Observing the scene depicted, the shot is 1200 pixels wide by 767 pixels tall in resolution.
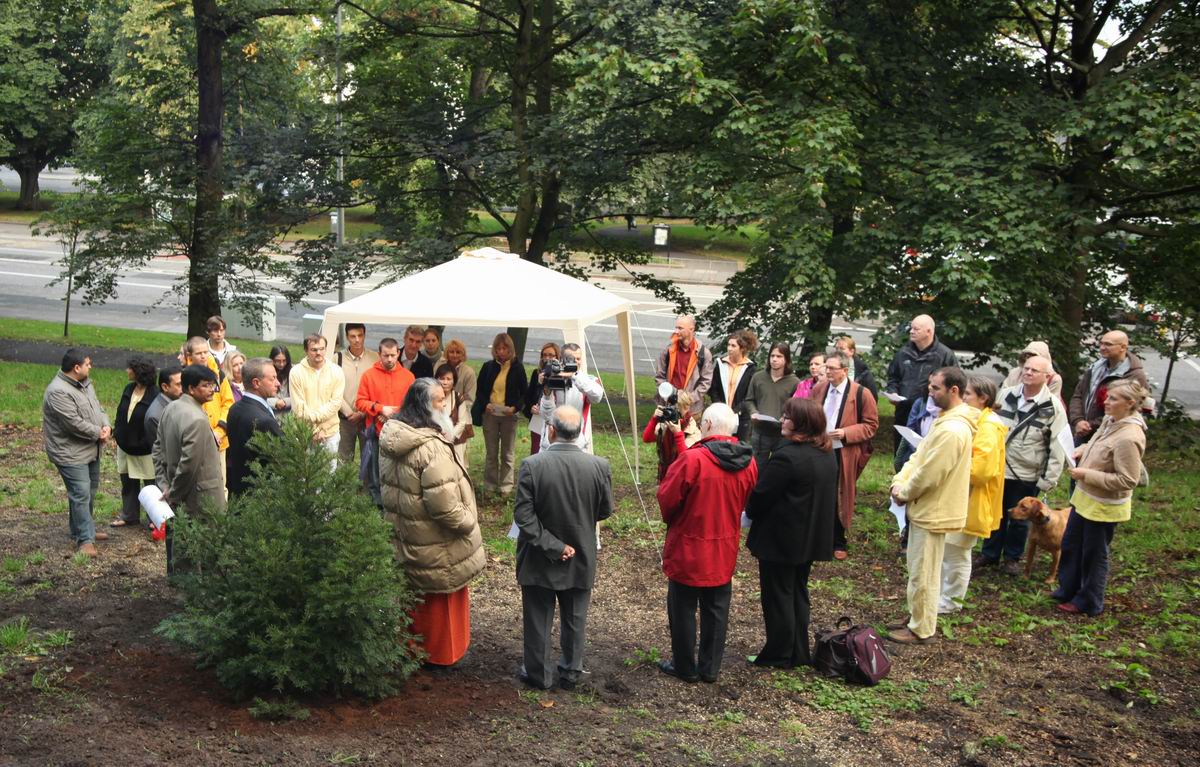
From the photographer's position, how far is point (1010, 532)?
8.69m

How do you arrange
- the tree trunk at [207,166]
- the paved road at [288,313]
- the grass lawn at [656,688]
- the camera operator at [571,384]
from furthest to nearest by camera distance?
the paved road at [288,313] < the tree trunk at [207,166] < the camera operator at [571,384] < the grass lawn at [656,688]

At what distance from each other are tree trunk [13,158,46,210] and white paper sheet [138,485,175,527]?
41360mm

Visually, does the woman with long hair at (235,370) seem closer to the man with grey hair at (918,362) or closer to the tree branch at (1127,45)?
the man with grey hair at (918,362)

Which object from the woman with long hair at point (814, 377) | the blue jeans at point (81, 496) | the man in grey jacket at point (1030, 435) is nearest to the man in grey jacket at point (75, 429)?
the blue jeans at point (81, 496)

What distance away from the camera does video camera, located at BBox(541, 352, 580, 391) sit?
8844 mm

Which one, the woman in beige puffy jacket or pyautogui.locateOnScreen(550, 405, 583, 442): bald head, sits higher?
pyautogui.locateOnScreen(550, 405, 583, 442): bald head

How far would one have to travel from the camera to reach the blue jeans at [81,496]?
819 cm

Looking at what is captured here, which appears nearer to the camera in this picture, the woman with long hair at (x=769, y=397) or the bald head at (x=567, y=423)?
the bald head at (x=567, y=423)

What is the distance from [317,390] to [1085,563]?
6.52m

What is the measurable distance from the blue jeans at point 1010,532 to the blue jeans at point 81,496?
7.25 m

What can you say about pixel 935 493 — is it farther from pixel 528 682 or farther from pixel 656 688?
pixel 528 682

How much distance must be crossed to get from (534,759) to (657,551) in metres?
4.20

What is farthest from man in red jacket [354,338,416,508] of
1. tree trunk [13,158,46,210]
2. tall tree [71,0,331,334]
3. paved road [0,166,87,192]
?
paved road [0,166,87,192]

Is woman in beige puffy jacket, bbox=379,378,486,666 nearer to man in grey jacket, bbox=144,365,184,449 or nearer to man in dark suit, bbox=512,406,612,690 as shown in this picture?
man in dark suit, bbox=512,406,612,690
